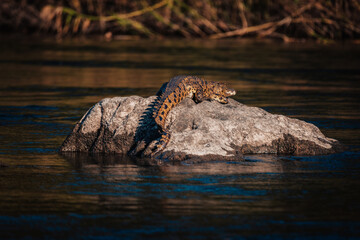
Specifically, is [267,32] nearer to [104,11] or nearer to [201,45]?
[201,45]

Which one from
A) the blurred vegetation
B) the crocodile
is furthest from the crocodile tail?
the blurred vegetation

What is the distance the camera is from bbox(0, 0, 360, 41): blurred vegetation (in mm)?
39219

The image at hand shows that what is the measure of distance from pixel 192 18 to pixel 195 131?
110 ft

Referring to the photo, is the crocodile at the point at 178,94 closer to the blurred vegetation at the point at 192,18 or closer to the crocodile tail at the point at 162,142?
the crocodile tail at the point at 162,142

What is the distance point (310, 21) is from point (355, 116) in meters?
23.4

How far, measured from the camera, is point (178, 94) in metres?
12.1

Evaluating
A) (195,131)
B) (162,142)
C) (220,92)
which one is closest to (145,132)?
(162,142)

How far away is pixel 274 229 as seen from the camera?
7.62m

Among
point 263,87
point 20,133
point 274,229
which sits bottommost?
point 274,229

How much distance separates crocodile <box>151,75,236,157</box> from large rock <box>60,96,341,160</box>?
5.4 inches

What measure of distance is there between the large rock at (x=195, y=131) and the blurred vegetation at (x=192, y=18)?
27057 mm

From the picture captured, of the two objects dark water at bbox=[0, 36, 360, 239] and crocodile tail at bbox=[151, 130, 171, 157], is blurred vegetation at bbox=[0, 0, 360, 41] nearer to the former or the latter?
dark water at bbox=[0, 36, 360, 239]

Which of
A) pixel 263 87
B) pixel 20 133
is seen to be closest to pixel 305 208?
pixel 20 133

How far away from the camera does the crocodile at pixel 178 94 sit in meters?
11.4
